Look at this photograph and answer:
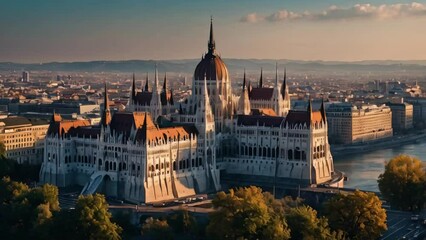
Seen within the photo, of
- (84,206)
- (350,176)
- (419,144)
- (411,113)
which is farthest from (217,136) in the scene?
(411,113)

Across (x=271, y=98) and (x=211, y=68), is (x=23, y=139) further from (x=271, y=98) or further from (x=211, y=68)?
(x=271, y=98)

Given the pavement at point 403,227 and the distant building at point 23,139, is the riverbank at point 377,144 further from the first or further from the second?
the pavement at point 403,227

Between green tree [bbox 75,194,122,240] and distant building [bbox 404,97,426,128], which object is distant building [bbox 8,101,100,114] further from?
green tree [bbox 75,194,122,240]

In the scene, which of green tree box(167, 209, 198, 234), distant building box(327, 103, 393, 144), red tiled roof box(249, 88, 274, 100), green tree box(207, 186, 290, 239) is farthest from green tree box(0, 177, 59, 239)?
distant building box(327, 103, 393, 144)

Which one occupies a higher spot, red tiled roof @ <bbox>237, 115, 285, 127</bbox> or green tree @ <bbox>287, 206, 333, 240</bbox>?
red tiled roof @ <bbox>237, 115, 285, 127</bbox>

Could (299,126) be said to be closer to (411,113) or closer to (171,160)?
(171,160)

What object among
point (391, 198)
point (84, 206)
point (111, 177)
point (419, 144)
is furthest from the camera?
point (419, 144)

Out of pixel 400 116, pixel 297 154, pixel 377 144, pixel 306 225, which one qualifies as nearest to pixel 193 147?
pixel 297 154
